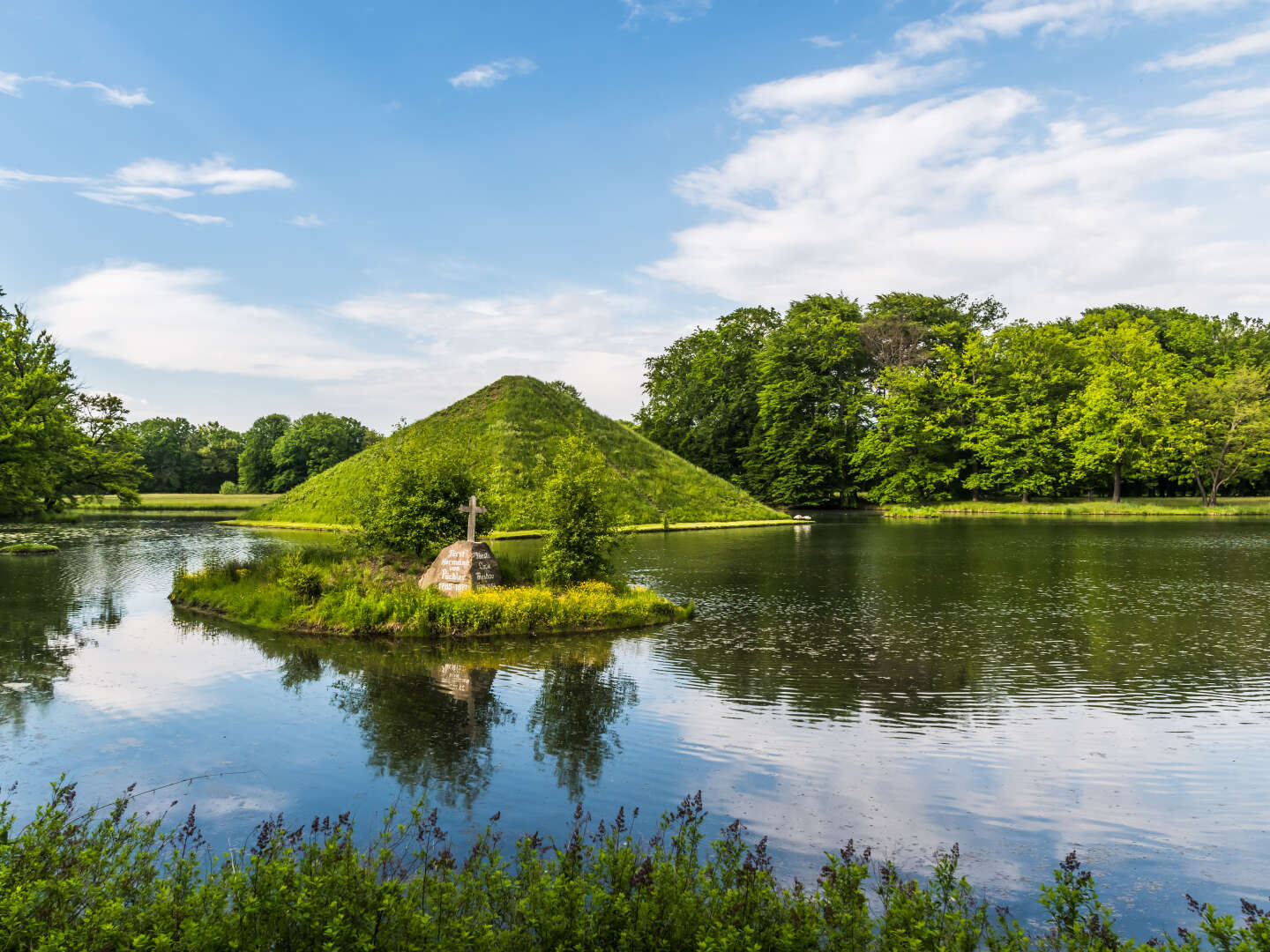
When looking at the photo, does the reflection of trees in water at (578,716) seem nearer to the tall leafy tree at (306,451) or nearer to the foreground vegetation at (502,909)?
the foreground vegetation at (502,909)

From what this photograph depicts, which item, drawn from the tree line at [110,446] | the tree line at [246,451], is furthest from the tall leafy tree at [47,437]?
the tree line at [246,451]

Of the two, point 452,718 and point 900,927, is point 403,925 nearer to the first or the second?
point 900,927

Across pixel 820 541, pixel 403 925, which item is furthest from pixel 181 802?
pixel 820 541

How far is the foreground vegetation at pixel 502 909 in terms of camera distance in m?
5.22

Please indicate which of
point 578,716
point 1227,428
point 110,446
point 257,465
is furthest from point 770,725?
point 257,465

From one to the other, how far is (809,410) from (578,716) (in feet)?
275

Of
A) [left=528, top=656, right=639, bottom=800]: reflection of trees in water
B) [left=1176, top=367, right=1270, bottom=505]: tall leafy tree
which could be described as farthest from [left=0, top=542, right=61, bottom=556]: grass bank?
[left=1176, top=367, right=1270, bottom=505]: tall leafy tree

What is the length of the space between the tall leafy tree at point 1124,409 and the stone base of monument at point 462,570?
74878 mm

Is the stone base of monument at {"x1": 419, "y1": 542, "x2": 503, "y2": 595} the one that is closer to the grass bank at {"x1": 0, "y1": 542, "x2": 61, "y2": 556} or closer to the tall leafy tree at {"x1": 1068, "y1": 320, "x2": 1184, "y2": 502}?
the grass bank at {"x1": 0, "y1": 542, "x2": 61, "y2": 556}

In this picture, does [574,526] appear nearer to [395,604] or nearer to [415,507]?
[415,507]

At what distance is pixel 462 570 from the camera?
70.9 feet

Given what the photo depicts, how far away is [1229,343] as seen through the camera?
311 ft

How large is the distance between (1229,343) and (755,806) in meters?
116

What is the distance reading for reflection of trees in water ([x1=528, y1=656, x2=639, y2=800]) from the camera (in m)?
10.2
